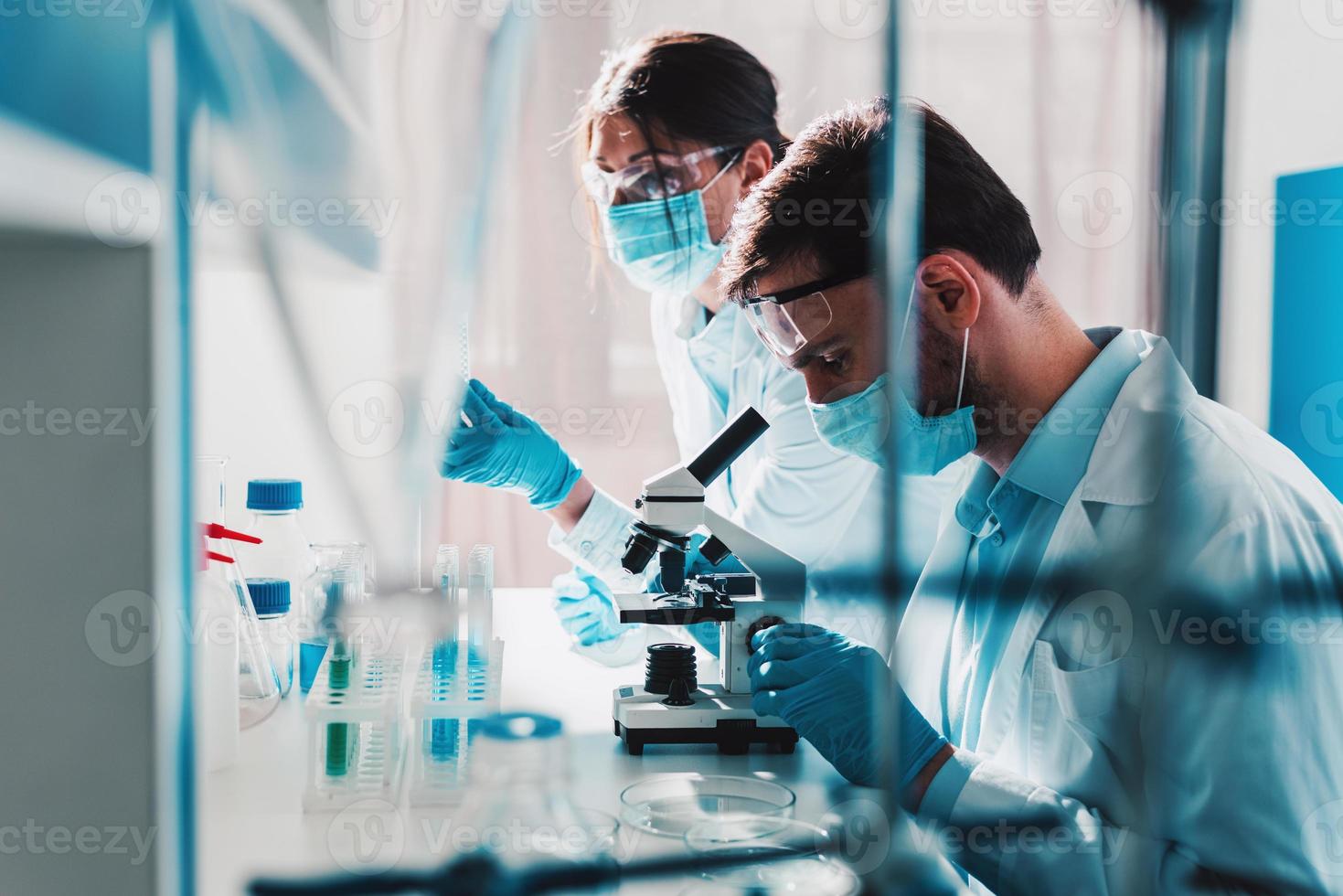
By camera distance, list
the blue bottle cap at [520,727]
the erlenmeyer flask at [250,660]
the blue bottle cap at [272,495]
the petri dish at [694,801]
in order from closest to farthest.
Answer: the petri dish at [694,801] → the blue bottle cap at [520,727] → the erlenmeyer flask at [250,660] → the blue bottle cap at [272,495]

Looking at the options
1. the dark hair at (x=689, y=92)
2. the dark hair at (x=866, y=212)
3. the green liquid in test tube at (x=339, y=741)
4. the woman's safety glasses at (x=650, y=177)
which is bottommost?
the green liquid in test tube at (x=339, y=741)

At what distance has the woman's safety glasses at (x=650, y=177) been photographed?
71.1 inches

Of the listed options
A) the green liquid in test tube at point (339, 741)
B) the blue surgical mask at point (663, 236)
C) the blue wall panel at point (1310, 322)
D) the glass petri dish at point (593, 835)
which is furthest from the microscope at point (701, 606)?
the blue wall panel at point (1310, 322)

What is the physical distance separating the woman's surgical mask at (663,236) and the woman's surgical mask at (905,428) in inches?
22.4

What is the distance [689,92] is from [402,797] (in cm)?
127

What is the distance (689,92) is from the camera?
70.0 inches

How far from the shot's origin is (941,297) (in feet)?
4.12

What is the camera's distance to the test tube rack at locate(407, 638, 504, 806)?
40.6 inches

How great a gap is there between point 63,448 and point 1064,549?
998 mm

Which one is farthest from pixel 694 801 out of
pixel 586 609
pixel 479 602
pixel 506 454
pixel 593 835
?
pixel 506 454

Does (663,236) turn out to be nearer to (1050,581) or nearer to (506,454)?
(506,454)

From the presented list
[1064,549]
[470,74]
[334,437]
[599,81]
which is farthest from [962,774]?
[470,74]

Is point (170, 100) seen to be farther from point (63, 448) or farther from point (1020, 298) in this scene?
point (1020, 298)

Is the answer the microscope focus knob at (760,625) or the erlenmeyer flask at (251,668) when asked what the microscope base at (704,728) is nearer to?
the microscope focus knob at (760,625)
